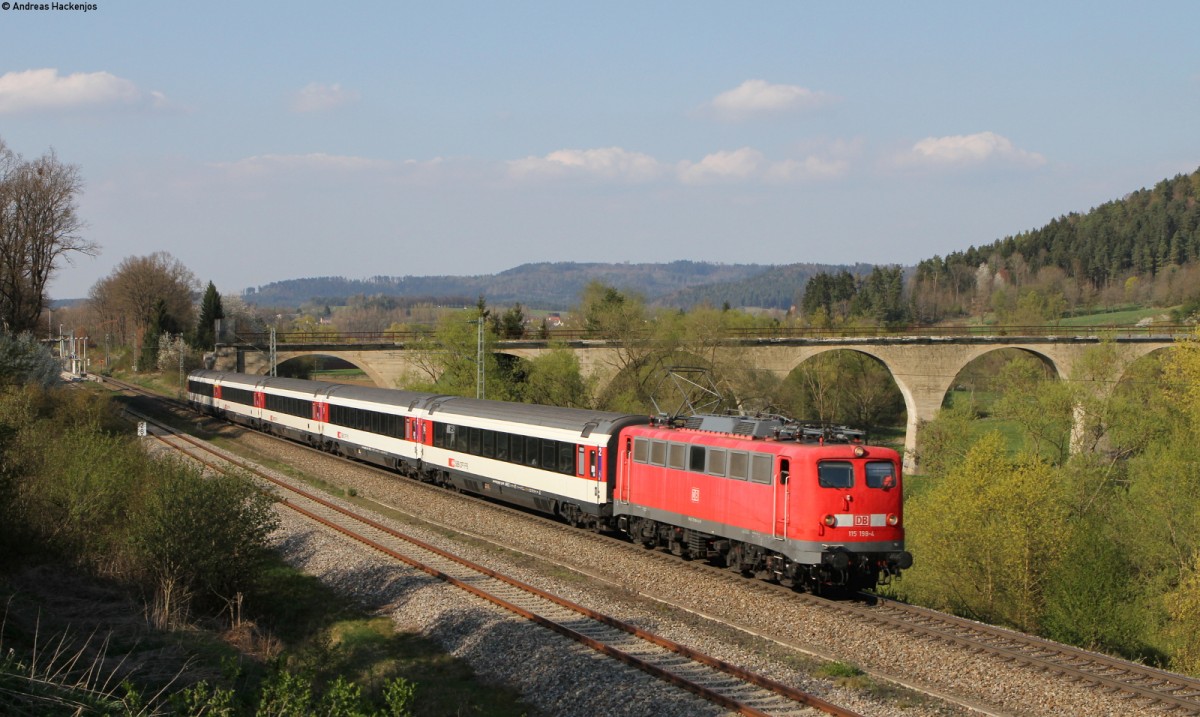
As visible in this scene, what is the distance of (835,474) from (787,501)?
2.97ft

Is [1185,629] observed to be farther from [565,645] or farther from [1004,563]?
[565,645]

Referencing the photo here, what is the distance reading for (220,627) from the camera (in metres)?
16.8

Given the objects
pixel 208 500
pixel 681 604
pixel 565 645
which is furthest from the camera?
pixel 208 500

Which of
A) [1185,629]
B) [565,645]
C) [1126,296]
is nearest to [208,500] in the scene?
[565,645]

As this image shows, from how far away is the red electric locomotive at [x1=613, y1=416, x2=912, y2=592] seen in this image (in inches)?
633

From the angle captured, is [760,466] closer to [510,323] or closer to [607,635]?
[607,635]

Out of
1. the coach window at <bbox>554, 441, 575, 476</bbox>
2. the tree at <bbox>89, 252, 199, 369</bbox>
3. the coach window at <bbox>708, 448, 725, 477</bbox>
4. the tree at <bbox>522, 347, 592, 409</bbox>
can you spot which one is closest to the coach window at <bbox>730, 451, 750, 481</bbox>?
the coach window at <bbox>708, 448, 725, 477</bbox>

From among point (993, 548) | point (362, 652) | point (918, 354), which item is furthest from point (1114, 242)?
point (362, 652)

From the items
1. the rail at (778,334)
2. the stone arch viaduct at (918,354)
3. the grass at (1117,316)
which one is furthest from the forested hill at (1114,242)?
the stone arch viaduct at (918,354)

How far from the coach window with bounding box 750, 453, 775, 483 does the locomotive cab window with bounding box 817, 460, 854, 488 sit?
0.88 meters

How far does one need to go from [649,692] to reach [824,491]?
5.75 meters

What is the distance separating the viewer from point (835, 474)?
53.3 ft

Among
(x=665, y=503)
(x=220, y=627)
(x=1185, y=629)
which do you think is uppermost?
(x=665, y=503)

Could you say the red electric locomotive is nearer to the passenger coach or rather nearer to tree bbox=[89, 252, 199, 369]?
the passenger coach
